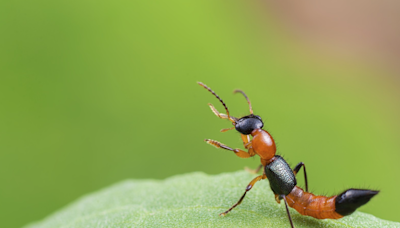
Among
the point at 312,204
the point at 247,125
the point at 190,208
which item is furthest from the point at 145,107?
the point at 312,204

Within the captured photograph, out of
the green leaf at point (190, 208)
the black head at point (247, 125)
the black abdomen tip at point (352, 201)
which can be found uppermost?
the black head at point (247, 125)

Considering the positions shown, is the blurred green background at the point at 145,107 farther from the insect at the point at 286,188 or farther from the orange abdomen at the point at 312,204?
the orange abdomen at the point at 312,204

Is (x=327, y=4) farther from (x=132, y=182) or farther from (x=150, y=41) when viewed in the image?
(x=132, y=182)

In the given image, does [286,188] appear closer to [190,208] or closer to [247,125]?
[247,125]

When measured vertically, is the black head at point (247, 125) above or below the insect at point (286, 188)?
above

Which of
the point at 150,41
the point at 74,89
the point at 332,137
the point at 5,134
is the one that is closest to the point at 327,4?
the point at 332,137

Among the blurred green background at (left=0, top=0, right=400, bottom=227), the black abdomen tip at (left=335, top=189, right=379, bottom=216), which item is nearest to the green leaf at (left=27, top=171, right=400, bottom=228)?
the black abdomen tip at (left=335, top=189, right=379, bottom=216)

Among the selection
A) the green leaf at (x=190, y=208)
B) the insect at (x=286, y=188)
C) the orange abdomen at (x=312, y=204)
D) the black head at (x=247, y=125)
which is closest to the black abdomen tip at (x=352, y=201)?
the insect at (x=286, y=188)

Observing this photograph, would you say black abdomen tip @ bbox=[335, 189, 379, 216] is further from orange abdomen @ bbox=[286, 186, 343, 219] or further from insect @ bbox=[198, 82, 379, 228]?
orange abdomen @ bbox=[286, 186, 343, 219]
